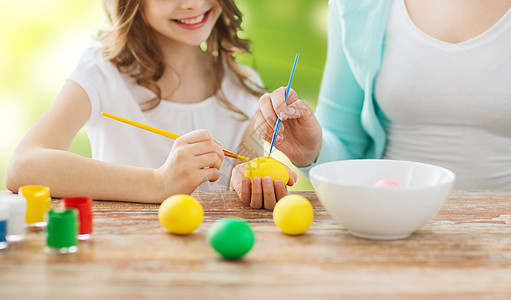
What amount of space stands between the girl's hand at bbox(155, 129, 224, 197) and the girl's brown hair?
0.63 metres

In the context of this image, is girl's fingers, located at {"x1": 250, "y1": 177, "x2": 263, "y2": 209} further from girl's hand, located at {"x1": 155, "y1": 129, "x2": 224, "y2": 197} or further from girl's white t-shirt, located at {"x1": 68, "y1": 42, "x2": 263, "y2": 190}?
girl's white t-shirt, located at {"x1": 68, "y1": 42, "x2": 263, "y2": 190}

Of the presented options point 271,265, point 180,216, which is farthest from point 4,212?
point 271,265

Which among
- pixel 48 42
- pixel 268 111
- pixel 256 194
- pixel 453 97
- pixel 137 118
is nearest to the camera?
pixel 256 194

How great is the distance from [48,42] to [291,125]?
170cm

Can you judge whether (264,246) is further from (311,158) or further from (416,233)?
(311,158)

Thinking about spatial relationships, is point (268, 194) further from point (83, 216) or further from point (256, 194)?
point (83, 216)

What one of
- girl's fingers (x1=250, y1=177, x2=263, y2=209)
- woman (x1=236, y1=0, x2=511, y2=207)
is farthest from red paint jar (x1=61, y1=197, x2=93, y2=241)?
woman (x1=236, y1=0, x2=511, y2=207)

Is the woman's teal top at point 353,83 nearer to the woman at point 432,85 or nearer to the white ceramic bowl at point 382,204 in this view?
the woman at point 432,85

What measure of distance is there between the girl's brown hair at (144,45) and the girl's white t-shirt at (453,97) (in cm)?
56

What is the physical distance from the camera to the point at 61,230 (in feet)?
2.23

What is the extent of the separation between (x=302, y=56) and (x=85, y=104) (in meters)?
1.34

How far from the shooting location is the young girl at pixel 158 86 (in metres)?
1.50

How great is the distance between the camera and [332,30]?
59.7 inches

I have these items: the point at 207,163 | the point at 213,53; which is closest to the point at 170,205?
the point at 207,163
